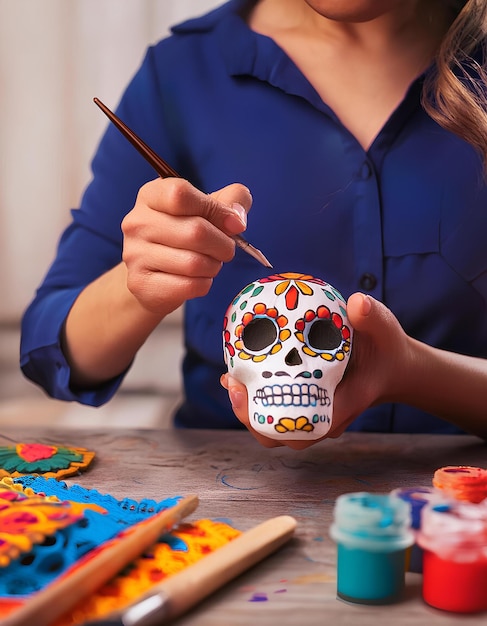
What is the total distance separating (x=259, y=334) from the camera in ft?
2.60

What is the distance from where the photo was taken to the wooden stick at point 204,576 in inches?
19.7

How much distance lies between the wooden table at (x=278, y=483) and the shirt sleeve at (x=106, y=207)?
0.18m

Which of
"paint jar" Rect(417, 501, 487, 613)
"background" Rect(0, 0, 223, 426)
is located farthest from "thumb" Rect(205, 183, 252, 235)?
"background" Rect(0, 0, 223, 426)

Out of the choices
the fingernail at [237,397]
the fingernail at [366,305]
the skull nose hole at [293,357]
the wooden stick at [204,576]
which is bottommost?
the wooden stick at [204,576]

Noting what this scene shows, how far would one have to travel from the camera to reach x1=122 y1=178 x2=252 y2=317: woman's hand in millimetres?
788

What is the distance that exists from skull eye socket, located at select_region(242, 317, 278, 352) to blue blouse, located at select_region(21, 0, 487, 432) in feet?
1.00

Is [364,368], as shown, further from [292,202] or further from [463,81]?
[463,81]

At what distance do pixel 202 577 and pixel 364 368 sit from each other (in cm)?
34

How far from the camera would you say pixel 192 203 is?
781 millimetres

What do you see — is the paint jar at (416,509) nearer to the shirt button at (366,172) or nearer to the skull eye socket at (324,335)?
the skull eye socket at (324,335)

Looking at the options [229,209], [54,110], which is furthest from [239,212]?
[54,110]

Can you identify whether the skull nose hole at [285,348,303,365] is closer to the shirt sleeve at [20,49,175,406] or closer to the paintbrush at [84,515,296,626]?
the paintbrush at [84,515,296,626]

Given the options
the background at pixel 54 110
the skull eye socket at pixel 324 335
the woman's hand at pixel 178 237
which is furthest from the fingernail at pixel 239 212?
the background at pixel 54 110

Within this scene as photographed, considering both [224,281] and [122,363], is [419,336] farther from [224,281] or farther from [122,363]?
[122,363]
